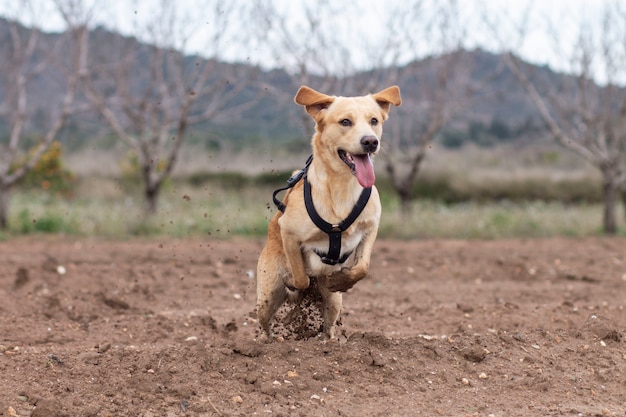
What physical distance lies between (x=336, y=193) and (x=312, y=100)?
667mm

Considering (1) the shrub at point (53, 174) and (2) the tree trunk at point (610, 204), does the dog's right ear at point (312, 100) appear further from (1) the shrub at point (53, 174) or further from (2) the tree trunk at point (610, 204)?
(1) the shrub at point (53, 174)

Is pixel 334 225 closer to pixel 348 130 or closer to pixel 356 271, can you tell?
pixel 356 271

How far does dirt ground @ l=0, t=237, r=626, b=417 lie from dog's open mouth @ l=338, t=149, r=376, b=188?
4.35 feet

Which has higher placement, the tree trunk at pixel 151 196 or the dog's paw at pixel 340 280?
the dog's paw at pixel 340 280

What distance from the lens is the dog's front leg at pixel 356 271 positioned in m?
5.01

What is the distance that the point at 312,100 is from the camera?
5055 millimetres

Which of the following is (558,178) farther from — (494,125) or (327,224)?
(327,224)

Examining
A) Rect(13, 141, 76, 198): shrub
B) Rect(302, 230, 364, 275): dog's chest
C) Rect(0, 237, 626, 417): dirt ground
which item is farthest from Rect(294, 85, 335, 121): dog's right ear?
Rect(13, 141, 76, 198): shrub

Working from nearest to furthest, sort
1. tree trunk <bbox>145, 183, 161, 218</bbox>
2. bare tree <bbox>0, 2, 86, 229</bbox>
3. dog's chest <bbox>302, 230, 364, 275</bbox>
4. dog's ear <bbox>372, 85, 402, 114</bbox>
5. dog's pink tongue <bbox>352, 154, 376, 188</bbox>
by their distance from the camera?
1. dog's pink tongue <bbox>352, 154, 376, 188</bbox>
2. dog's chest <bbox>302, 230, 364, 275</bbox>
3. dog's ear <bbox>372, 85, 402, 114</bbox>
4. bare tree <bbox>0, 2, 86, 229</bbox>
5. tree trunk <bbox>145, 183, 161, 218</bbox>

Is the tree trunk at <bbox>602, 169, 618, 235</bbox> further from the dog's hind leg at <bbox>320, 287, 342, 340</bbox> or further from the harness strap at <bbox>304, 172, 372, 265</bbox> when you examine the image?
the harness strap at <bbox>304, 172, 372, 265</bbox>

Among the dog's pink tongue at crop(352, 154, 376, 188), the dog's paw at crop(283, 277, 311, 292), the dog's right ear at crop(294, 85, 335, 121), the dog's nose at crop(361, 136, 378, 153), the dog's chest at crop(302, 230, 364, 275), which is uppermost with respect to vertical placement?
the dog's right ear at crop(294, 85, 335, 121)

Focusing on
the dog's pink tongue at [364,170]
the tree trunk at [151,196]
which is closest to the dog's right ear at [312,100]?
the dog's pink tongue at [364,170]

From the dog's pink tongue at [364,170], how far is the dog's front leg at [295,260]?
71 cm

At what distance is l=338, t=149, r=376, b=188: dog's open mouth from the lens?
15.5 ft
